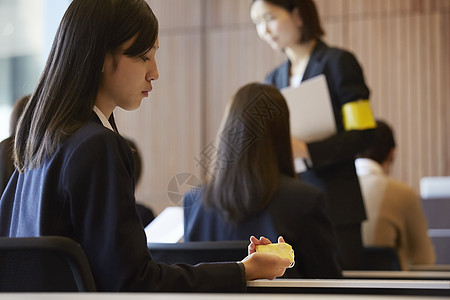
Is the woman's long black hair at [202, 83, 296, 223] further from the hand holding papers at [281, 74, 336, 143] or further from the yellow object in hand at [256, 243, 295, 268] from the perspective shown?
the yellow object in hand at [256, 243, 295, 268]

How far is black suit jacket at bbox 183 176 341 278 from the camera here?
1479mm

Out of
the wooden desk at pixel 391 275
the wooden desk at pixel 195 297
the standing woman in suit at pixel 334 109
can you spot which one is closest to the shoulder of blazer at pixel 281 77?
the standing woman in suit at pixel 334 109

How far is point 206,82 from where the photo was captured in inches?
180

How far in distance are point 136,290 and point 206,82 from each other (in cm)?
371

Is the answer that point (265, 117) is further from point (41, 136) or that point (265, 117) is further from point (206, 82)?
point (206, 82)

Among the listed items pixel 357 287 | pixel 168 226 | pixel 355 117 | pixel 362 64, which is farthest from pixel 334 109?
pixel 362 64

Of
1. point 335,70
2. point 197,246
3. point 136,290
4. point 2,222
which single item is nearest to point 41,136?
point 2,222

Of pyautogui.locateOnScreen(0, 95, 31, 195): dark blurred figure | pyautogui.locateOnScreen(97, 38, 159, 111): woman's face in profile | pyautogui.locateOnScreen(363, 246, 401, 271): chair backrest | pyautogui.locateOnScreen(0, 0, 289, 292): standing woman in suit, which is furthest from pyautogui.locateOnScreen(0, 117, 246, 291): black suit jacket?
pyautogui.locateOnScreen(363, 246, 401, 271): chair backrest

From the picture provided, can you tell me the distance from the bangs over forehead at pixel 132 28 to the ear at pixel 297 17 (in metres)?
1.09

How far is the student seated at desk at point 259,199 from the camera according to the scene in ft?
4.91

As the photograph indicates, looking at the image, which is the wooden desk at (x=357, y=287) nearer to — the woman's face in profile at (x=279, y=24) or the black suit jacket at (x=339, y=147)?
the black suit jacket at (x=339, y=147)

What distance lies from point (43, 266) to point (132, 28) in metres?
0.39

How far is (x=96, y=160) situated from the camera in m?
0.94

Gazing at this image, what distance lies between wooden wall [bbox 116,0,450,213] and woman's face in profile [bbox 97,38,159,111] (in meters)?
2.80
